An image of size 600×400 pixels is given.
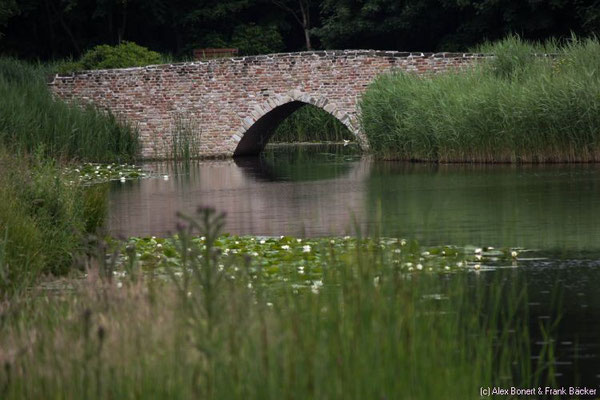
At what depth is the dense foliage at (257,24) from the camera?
34.2 metres

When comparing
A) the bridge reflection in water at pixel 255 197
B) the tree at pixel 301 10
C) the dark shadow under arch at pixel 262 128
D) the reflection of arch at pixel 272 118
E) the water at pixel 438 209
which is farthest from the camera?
the tree at pixel 301 10

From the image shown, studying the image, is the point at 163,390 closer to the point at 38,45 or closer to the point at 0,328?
the point at 0,328

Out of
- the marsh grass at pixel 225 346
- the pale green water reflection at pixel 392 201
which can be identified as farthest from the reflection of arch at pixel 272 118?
the marsh grass at pixel 225 346

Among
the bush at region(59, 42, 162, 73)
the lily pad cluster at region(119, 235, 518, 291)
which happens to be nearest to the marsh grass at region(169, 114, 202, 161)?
the bush at region(59, 42, 162, 73)

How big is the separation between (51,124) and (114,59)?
774 centimetres

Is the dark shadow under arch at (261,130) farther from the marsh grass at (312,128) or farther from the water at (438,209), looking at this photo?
the water at (438,209)

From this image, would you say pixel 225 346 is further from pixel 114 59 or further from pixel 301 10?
pixel 301 10

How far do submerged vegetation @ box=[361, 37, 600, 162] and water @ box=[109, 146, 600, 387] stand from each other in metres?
0.60

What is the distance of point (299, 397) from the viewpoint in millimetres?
4492

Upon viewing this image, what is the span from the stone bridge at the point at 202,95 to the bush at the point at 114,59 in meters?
1.54

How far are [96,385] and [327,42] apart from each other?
112ft

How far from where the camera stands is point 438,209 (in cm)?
1464

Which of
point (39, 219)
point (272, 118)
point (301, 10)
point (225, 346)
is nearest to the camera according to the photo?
point (225, 346)

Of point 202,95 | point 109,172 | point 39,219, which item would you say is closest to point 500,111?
point 109,172
